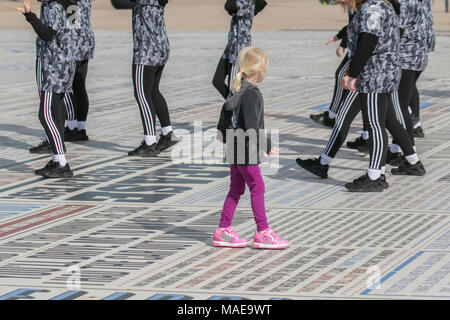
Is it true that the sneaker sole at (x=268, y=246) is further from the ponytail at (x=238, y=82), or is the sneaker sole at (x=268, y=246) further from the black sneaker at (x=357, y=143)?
the black sneaker at (x=357, y=143)

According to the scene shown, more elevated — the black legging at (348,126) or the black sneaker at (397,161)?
the black legging at (348,126)

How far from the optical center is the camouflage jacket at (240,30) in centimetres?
1190

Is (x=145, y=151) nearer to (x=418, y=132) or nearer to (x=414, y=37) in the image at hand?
(x=414, y=37)

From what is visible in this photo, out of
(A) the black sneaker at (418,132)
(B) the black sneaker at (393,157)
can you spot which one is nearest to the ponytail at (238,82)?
(B) the black sneaker at (393,157)

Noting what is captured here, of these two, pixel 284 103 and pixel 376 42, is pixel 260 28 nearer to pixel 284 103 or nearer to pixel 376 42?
pixel 284 103

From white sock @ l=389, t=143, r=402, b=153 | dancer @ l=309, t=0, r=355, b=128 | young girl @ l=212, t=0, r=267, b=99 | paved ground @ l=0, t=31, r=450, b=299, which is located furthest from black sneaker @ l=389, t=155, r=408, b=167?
young girl @ l=212, t=0, r=267, b=99

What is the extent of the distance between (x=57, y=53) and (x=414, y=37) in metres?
3.52

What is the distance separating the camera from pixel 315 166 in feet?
33.7

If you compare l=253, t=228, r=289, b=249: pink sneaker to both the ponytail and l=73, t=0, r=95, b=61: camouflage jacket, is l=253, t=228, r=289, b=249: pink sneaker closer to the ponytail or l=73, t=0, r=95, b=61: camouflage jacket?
the ponytail

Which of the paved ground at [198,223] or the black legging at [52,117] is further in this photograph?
the black legging at [52,117]

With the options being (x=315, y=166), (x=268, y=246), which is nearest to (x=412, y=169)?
(x=315, y=166)

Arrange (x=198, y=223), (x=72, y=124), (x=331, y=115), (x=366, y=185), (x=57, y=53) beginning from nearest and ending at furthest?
(x=198, y=223), (x=366, y=185), (x=57, y=53), (x=72, y=124), (x=331, y=115)

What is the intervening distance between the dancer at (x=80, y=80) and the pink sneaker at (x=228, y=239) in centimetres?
455

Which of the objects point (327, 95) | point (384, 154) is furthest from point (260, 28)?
point (384, 154)
